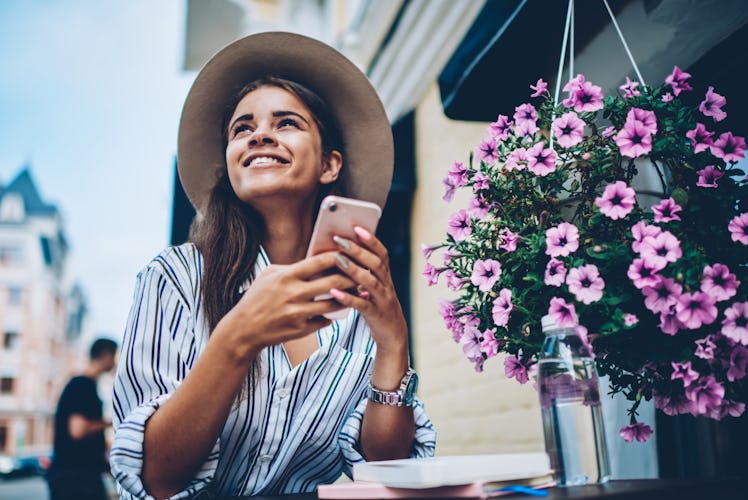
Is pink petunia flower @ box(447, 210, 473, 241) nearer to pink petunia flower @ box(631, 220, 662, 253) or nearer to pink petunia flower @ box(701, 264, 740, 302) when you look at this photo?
pink petunia flower @ box(631, 220, 662, 253)

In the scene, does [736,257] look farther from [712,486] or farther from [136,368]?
[136,368]

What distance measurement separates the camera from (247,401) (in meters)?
1.49

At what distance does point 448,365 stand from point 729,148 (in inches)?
99.2

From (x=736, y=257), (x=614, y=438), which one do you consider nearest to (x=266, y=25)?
(x=614, y=438)

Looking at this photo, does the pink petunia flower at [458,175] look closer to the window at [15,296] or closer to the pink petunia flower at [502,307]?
the pink petunia flower at [502,307]

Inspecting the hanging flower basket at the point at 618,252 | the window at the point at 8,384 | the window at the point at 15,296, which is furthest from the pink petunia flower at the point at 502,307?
the window at the point at 15,296

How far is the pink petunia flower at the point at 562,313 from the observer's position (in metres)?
1.11

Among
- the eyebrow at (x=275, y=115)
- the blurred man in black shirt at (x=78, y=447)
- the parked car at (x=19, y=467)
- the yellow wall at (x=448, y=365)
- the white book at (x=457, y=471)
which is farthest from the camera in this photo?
the parked car at (x=19, y=467)

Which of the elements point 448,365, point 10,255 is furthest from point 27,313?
point 448,365

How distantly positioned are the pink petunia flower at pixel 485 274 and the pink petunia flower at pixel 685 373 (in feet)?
1.14

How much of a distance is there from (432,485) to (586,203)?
2.45ft

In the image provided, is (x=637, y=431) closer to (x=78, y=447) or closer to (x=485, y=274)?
(x=485, y=274)

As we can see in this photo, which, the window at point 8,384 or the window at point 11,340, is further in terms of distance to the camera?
the window at point 11,340

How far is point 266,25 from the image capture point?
8414 mm
